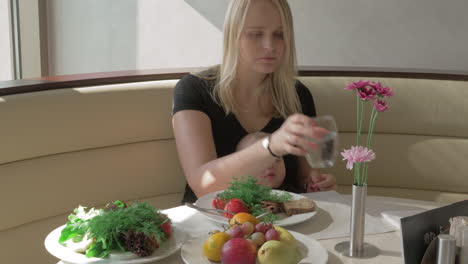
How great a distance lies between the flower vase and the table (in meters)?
0.02

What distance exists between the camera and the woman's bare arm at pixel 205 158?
6.63 feet

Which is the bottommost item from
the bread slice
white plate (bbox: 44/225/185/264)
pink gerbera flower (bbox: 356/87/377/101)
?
white plate (bbox: 44/225/185/264)

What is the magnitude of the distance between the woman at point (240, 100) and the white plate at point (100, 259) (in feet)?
1.86

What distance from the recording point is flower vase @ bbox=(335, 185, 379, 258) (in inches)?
58.1

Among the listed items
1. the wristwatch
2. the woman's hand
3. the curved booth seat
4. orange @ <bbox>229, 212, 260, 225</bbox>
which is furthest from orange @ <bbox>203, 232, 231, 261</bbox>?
the curved booth seat

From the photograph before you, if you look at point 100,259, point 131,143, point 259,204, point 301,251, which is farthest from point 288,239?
point 131,143

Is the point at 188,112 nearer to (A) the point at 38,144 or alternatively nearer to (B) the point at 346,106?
(A) the point at 38,144

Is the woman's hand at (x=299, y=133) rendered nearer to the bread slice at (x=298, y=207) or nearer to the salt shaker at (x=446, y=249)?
the bread slice at (x=298, y=207)

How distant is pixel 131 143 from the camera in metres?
2.57

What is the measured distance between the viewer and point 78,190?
2408 millimetres

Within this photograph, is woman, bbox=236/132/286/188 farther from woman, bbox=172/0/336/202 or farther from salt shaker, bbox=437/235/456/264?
salt shaker, bbox=437/235/456/264

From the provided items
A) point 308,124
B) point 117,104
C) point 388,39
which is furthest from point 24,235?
point 388,39

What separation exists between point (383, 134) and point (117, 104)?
4.26 feet

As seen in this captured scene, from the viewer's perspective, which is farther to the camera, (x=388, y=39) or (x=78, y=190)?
(x=388, y=39)
